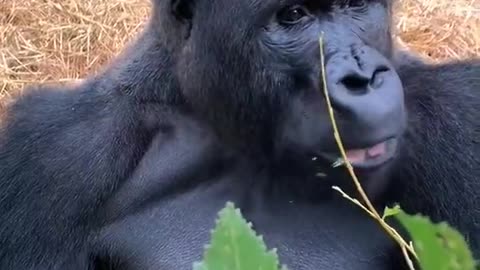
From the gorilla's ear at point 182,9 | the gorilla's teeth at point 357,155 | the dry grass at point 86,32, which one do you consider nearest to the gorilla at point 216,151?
the gorilla's ear at point 182,9

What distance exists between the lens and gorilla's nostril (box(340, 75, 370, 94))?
1.66 meters

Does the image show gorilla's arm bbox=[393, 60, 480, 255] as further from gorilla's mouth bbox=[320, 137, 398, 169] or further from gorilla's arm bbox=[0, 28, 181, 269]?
gorilla's arm bbox=[0, 28, 181, 269]

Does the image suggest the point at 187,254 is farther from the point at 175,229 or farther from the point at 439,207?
the point at 439,207

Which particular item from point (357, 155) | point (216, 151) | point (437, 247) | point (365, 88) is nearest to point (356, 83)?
point (365, 88)

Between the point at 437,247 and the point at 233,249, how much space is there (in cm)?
9

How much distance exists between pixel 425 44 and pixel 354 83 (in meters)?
3.32

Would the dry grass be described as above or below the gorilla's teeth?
below

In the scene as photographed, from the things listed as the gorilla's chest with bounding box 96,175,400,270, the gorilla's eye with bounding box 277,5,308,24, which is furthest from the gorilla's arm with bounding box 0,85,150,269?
the gorilla's eye with bounding box 277,5,308,24

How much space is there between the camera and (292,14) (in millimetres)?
1929

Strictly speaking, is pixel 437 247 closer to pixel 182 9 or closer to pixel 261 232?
pixel 182 9

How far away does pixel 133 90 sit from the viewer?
89.5 inches

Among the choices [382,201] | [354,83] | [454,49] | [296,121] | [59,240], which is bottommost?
[454,49]

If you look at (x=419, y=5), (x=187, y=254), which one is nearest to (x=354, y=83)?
(x=187, y=254)

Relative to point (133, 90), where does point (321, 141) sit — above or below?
above
